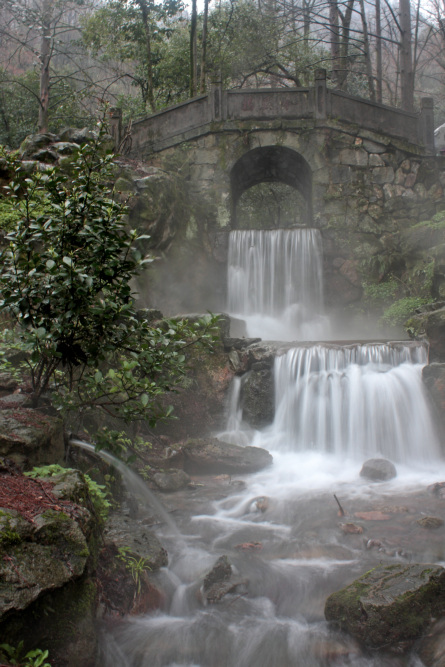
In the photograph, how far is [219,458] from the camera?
7.64 metres

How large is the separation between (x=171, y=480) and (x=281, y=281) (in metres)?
9.42

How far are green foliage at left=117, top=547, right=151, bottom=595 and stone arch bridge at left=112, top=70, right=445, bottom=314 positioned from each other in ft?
39.4

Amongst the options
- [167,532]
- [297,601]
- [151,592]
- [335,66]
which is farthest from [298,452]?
[335,66]

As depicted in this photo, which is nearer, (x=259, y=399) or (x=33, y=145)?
(x=259, y=399)

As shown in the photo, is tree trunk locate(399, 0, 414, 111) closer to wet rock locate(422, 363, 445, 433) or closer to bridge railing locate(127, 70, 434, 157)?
bridge railing locate(127, 70, 434, 157)

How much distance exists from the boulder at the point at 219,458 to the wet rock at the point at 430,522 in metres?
2.75

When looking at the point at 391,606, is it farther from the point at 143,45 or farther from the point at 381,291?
the point at 143,45

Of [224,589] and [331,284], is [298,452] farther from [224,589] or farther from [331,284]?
[331,284]

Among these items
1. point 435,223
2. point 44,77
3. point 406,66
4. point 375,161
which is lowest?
point 435,223

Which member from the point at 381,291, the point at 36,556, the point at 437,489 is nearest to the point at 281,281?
the point at 381,291

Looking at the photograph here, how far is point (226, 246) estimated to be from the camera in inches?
614

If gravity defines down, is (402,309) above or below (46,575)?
above

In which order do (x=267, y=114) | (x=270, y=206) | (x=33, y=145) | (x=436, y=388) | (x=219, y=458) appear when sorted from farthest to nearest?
(x=270, y=206)
(x=267, y=114)
(x=33, y=145)
(x=436, y=388)
(x=219, y=458)

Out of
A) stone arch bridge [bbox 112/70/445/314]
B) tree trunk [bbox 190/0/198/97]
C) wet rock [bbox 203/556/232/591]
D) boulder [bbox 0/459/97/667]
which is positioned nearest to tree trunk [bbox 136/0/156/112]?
tree trunk [bbox 190/0/198/97]
